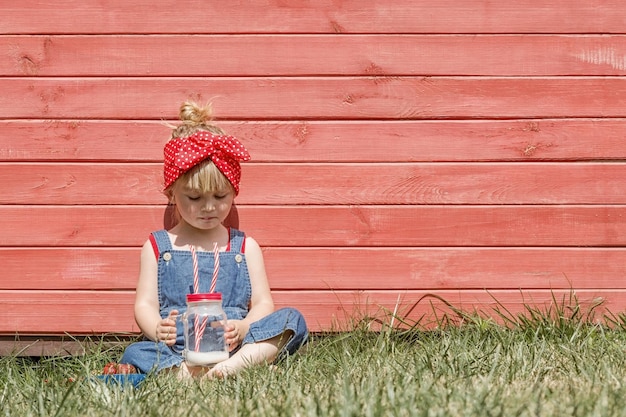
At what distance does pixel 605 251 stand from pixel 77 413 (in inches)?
108

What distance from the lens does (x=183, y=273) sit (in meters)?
4.04

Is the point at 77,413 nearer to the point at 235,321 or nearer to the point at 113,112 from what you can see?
the point at 235,321

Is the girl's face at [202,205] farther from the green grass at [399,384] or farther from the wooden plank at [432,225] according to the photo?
the green grass at [399,384]

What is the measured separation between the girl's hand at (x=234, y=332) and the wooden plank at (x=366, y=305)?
436 millimetres

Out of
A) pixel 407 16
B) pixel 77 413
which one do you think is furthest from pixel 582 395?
pixel 407 16

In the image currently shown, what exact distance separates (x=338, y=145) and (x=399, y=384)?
68.4 inches

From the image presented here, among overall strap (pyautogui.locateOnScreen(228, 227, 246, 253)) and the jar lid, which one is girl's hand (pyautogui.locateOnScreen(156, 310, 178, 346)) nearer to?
the jar lid

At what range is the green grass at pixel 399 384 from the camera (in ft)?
8.31

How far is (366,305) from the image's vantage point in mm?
4297

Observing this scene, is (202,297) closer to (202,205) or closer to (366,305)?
(202,205)

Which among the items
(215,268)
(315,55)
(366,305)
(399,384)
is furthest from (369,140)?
(399,384)

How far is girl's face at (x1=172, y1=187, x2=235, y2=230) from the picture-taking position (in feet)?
13.0

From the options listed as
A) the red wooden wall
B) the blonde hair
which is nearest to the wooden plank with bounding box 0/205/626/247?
the red wooden wall

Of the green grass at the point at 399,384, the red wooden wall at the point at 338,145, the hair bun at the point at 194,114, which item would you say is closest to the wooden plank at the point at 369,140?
the red wooden wall at the point at 338,145
